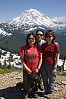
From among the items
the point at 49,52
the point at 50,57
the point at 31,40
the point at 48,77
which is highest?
the point at 31,40

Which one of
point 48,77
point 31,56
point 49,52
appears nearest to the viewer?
point 31,56

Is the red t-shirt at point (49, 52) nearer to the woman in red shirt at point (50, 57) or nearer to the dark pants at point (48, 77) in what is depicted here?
Answer: the woman in red shirt at point (50, 57)

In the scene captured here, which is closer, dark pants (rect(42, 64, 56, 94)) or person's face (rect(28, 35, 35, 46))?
person's face (rect(28, 35, 35, 46))

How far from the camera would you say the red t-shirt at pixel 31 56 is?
23.2 ft

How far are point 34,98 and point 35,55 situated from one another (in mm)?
2843

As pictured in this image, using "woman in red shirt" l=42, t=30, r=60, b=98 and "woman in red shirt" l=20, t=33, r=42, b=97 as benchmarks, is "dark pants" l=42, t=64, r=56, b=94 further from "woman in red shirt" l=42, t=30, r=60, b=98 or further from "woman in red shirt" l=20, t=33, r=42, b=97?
"woman in red shirt" l=20, t=33, r=42, b=97

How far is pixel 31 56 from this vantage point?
7062 mm

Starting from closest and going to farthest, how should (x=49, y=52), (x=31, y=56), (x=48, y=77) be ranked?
(x=31, y=56)
(x=49, y=52)
(x=48, y=77)

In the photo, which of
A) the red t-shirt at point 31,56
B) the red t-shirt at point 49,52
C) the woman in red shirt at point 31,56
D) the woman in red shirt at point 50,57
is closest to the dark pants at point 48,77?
the woman in red shirt at point 50,57

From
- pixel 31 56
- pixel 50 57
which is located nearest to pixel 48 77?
pixel 50 57

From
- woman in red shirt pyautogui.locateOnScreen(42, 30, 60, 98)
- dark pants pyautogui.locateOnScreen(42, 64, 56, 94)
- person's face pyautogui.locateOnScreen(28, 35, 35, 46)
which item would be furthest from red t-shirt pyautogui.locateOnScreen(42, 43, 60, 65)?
person's face pyautogui.locateOnScreen(28, 35, 35, 46)

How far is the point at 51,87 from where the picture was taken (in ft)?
25.2

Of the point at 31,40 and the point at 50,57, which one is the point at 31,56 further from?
the point at 50,57

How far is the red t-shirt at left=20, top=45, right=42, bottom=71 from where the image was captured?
7.07 meters
